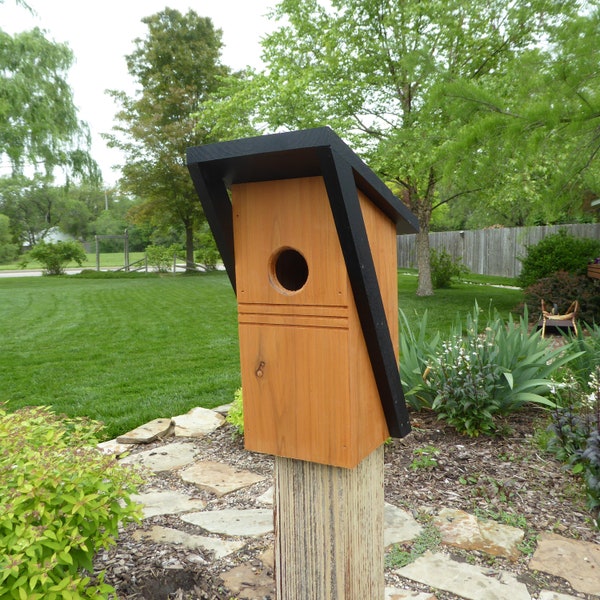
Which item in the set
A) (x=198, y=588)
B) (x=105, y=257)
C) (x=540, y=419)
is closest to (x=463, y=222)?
(x=105, y=257)

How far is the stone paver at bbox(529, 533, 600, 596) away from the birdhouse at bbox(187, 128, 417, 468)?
117cm

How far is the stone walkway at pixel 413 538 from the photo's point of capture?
6.96ft

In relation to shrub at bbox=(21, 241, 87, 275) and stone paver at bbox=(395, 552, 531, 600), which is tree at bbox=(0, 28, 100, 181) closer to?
shrub at bbox=(21, 241, 87, 275)

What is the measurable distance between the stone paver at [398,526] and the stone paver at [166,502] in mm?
954

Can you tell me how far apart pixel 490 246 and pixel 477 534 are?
20.5 metres

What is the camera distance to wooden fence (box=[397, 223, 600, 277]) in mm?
18795

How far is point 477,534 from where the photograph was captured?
2504 mm

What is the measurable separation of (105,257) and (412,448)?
49396 mm

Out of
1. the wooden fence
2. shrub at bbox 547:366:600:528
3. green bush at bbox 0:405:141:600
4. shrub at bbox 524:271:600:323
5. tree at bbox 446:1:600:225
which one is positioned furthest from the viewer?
the wooden fence

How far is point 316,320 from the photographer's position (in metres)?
1.48

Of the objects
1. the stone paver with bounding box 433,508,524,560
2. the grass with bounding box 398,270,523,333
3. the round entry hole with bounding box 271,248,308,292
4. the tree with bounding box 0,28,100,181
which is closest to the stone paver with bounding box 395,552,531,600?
the stone paver with bounding box 433,508,524,560

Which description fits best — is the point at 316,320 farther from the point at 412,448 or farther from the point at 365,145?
the point at 365,145

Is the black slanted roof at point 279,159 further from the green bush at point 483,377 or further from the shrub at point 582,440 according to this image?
the green bush at point 483,377

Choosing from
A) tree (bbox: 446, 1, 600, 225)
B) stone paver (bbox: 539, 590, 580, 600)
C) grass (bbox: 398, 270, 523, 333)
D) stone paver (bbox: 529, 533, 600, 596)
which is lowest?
stone paver (bbox: 539, 590, 580, 600)
